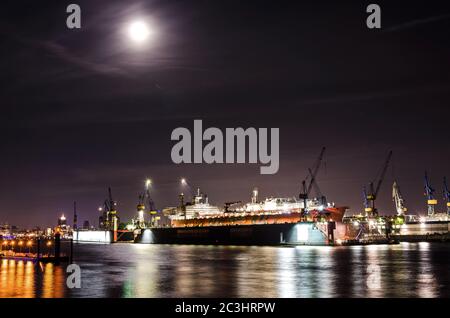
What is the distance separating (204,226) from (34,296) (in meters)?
159

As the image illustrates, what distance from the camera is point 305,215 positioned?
518 ft

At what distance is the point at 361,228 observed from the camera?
166750 millimetres
